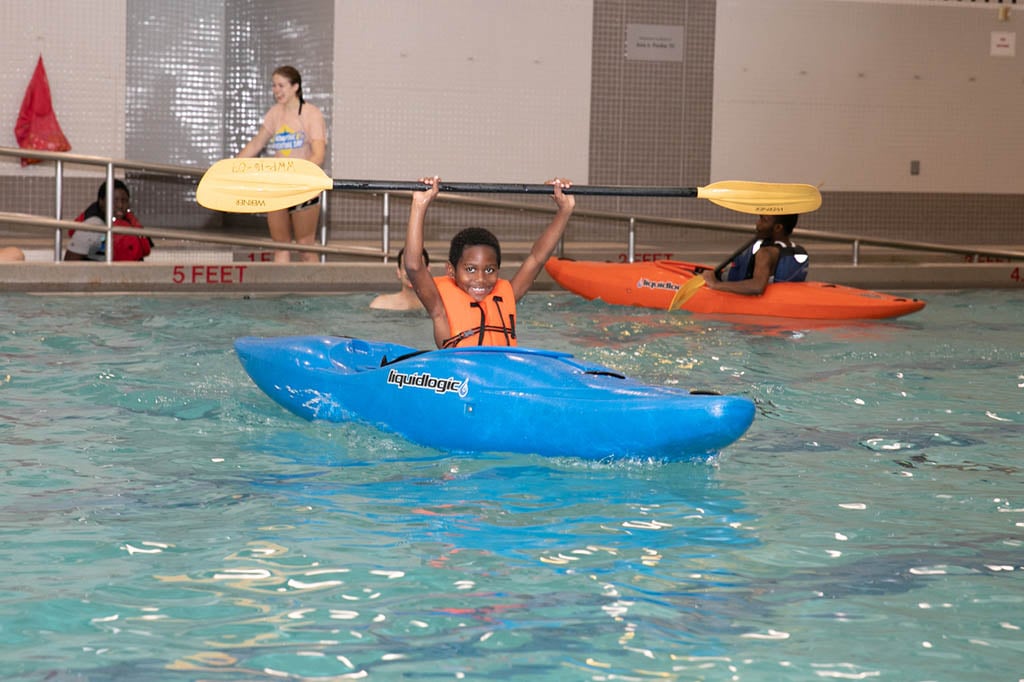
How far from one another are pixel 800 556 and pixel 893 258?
10452 mm

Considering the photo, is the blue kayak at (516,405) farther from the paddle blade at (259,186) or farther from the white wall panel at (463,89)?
the white wall panel at (463,89)

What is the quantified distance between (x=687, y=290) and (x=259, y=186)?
425 centimetres

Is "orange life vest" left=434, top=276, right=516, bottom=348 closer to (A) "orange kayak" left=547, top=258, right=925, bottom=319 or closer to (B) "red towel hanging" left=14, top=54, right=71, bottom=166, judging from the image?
(A) "orange kayak" left=547, top=258, right=925, bottom=319

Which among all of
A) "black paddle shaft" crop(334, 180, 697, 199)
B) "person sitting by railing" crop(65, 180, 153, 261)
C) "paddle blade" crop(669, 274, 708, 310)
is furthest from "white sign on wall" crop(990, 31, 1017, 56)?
"black paddle shaft" crop(334, 180, 697, 199)

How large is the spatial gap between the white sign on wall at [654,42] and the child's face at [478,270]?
8708mm

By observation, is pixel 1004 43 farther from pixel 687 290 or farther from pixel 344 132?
pixel 344 132

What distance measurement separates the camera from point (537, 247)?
18.6 ft

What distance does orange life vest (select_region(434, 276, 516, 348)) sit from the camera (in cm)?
538

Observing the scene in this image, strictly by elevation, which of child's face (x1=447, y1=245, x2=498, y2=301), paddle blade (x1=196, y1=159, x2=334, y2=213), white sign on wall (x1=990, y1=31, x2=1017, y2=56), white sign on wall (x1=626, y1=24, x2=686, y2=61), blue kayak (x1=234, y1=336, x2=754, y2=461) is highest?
white sign on wall (x1=990, y1=31, x2=1017, y2=56)

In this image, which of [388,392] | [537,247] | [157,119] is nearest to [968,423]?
[537,247]

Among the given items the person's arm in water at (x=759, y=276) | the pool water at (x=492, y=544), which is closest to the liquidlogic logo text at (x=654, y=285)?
the person's arm in water at (x=759, y=276)

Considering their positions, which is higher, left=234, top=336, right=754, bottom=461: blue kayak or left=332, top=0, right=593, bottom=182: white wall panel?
left=332, top=0, right=593, bottom=182: white wall panel

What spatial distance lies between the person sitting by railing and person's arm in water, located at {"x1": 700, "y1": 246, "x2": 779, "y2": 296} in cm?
448

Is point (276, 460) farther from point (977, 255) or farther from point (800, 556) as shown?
point (977, 255)
